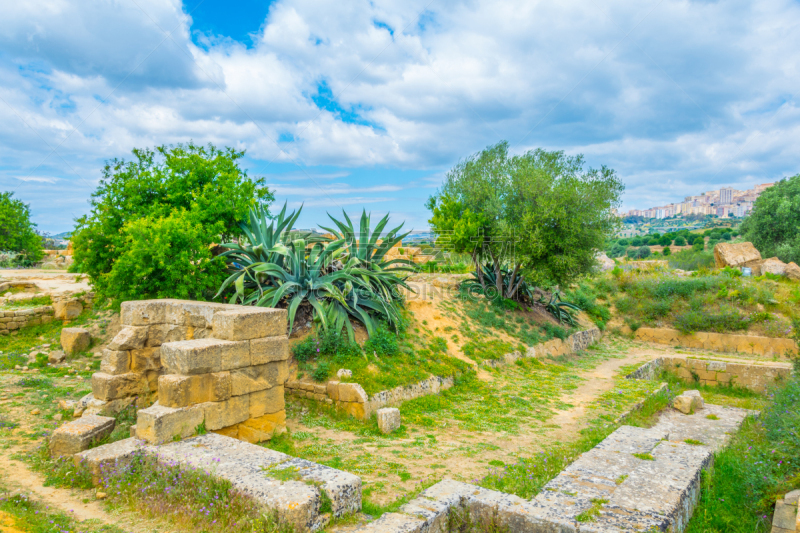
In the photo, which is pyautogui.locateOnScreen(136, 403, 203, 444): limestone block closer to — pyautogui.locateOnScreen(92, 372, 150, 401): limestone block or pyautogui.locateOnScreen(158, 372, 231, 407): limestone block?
pyautogui.locateOnScreen(158, 372, 231, 407): limestone block

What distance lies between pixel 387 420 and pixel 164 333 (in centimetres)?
366

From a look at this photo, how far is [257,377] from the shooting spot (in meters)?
6.01

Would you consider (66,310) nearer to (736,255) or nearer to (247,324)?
(247,324)

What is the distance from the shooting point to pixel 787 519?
398 centimetres

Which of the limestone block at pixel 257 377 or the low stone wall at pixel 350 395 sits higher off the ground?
the limestone block at pixel 257 377

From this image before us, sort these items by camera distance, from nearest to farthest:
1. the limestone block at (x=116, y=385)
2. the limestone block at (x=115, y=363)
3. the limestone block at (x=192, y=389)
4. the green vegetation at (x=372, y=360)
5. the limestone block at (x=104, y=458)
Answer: the limestone block at (x=104, y=458) → the limestone block at (x=192, y=389) → the limestone block at (x=116, y=385) → the limestone block at (x=115, y=363) → the green vegetation at (x=372, y=360)

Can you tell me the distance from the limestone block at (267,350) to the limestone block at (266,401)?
16.2 inches

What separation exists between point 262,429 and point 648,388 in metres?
8.16

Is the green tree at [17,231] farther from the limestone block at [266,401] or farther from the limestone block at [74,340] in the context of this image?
the limestone block at [266,401]

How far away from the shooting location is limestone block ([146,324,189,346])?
22.5 ft

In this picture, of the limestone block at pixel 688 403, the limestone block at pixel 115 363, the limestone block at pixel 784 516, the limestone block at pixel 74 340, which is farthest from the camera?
the limestone block at pixel 74 340

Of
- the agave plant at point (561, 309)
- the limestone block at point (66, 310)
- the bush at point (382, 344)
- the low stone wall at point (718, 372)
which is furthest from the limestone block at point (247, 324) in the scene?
the agave plant at point (561, 309)

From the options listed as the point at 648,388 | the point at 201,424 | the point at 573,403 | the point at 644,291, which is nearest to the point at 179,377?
the point at 201,424

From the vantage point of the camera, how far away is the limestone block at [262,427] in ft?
19.2
